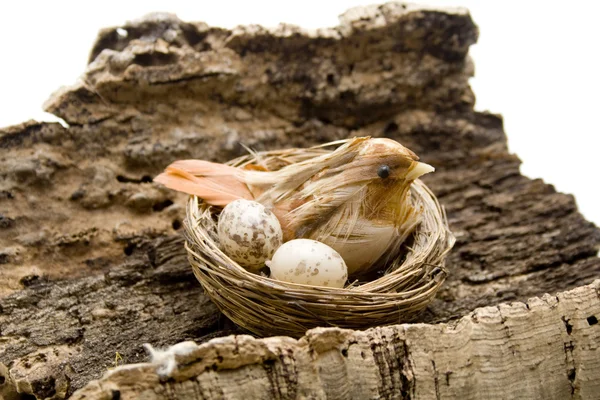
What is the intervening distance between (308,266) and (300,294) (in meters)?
0.10

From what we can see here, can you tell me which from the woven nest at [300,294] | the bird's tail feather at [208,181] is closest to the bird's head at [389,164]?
the woven nest at [300,294]

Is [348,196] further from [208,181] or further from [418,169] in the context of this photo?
[208,181]

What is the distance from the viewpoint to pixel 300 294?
4.70ft

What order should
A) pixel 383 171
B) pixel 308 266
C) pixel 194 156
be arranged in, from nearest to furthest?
1. pixel 308 266
2. pixel 383 171
3. pixel 194 156

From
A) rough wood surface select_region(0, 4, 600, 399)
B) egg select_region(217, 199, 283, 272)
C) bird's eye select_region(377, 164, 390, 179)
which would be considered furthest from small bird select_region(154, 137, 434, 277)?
rough wood surface select_region(0, 4, 600, 399)

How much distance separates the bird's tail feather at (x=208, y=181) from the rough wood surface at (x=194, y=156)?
288mm

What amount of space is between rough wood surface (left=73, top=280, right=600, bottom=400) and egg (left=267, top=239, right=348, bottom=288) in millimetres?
216

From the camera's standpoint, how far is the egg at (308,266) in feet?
4.97

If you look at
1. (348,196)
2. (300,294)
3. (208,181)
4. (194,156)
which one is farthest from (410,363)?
(194,156)

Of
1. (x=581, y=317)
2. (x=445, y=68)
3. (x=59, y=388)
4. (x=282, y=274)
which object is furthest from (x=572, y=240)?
(x=59, y=388)

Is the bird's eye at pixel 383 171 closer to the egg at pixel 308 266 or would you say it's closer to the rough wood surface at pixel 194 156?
the egg at pixel 308 266

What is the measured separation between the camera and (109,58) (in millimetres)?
2246

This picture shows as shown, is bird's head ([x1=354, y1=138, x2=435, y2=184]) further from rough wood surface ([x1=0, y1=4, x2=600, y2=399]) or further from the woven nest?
rough wood surface ([x1=0, y1=4, x2=600, y2=399])

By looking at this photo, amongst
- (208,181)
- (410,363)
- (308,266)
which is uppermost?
(208,181)
